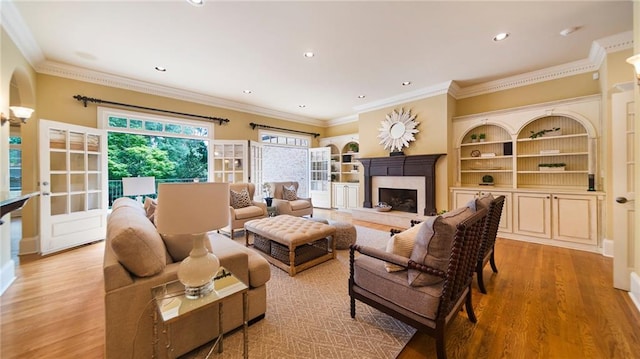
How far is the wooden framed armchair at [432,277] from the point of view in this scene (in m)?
1.47

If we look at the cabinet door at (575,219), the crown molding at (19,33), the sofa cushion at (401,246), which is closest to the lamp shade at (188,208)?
the sofa cushion at (401,246)

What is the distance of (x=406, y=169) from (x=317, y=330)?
13.7 ft

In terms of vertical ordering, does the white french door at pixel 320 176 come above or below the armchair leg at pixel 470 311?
above

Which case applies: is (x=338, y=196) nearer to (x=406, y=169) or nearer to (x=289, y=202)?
(x=289, y=202)

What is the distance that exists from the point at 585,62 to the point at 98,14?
6674mm

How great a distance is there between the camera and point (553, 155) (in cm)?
405

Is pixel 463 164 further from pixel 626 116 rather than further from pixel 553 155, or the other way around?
pixel 626 116

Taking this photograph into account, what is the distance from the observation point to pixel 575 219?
3570mm

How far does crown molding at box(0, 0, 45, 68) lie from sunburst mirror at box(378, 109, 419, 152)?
5738 mm

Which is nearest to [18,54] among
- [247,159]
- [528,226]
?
[247,159]

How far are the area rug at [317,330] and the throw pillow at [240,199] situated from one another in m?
2.36

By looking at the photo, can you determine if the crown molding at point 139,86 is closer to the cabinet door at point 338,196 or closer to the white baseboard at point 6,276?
the cabinet door at point 338,196

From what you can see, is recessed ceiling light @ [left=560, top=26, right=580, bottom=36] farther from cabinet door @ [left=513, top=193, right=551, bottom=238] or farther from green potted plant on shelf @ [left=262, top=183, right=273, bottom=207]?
green potted plant on shelf @ [left=262, top=183, right=273, bottom=207]

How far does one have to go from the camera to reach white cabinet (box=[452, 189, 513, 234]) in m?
4.16
